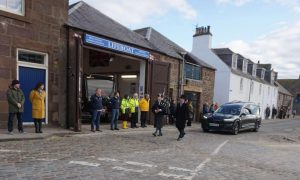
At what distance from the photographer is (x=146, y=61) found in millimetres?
19328

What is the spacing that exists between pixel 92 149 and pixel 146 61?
10467 mm

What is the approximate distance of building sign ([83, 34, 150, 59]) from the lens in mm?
14633

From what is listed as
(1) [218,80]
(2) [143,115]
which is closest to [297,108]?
(1) [218,80]

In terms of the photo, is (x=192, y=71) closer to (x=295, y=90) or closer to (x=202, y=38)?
(x=202, y=38)

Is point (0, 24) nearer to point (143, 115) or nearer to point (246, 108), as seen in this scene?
point (143, 115)

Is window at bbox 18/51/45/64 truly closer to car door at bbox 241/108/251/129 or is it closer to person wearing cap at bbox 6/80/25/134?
person wearing cap at bbox 6/80/25/134

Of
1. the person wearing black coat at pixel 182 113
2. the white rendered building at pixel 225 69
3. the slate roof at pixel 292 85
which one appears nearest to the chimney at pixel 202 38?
the white rendered building at pixel 225 69

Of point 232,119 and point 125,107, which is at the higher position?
point 125,107

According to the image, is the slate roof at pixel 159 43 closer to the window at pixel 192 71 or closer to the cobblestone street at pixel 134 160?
the window at pixel 192 71

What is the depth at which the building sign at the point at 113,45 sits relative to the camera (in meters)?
14.6

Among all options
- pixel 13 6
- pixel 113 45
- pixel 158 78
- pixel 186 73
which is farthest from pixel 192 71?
A: pixel 13 6

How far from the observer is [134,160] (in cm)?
841

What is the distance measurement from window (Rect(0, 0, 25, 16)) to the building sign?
9.83ft

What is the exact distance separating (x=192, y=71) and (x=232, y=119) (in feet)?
26.1
